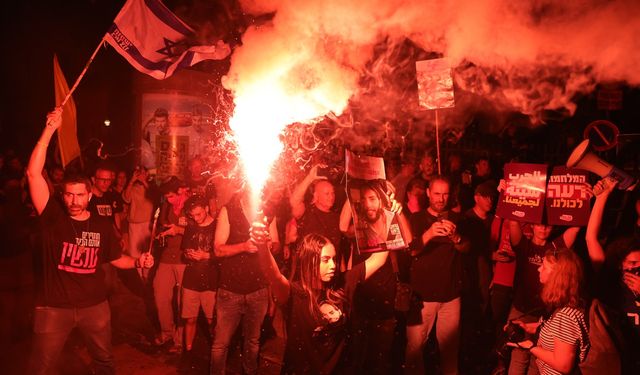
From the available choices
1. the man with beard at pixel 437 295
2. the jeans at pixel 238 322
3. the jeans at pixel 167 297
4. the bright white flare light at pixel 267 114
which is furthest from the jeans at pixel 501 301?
the jeans at pixel 167 297

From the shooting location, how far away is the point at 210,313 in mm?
6402

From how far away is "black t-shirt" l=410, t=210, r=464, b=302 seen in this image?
5559 millimetres

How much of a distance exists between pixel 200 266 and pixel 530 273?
4057 millimetres

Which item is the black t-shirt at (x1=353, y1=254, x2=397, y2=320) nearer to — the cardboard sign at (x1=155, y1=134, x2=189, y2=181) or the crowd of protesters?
the crowd of protesters

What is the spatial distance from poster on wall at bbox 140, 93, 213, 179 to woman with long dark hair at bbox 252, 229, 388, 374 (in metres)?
8.90

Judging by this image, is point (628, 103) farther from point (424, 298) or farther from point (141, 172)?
point (141, 172)

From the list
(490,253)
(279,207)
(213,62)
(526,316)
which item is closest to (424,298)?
(526,316)

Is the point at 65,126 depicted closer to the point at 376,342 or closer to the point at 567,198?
the point at 376,342

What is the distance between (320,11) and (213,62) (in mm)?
9086

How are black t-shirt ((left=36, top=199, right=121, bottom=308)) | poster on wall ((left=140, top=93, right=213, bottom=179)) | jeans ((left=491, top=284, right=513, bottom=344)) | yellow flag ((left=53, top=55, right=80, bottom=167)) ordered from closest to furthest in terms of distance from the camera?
black t-shirt ((left=36, top=199, right=121, bottom=308))
jeans ((left=491, top=284, right=513, bottom=344))
yellow flag ((left=53, top=55, right=80, bottom=167))
poster on wall ((left=140, top=93, right=213, bottom=179))

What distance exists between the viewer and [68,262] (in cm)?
475

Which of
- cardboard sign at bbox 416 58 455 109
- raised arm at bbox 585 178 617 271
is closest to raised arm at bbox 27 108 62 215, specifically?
cardboard sign at bbox 416 58 455 109

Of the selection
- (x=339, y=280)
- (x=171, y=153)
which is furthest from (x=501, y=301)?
(x=171, y=153)

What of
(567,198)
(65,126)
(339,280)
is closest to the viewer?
(339,280)
